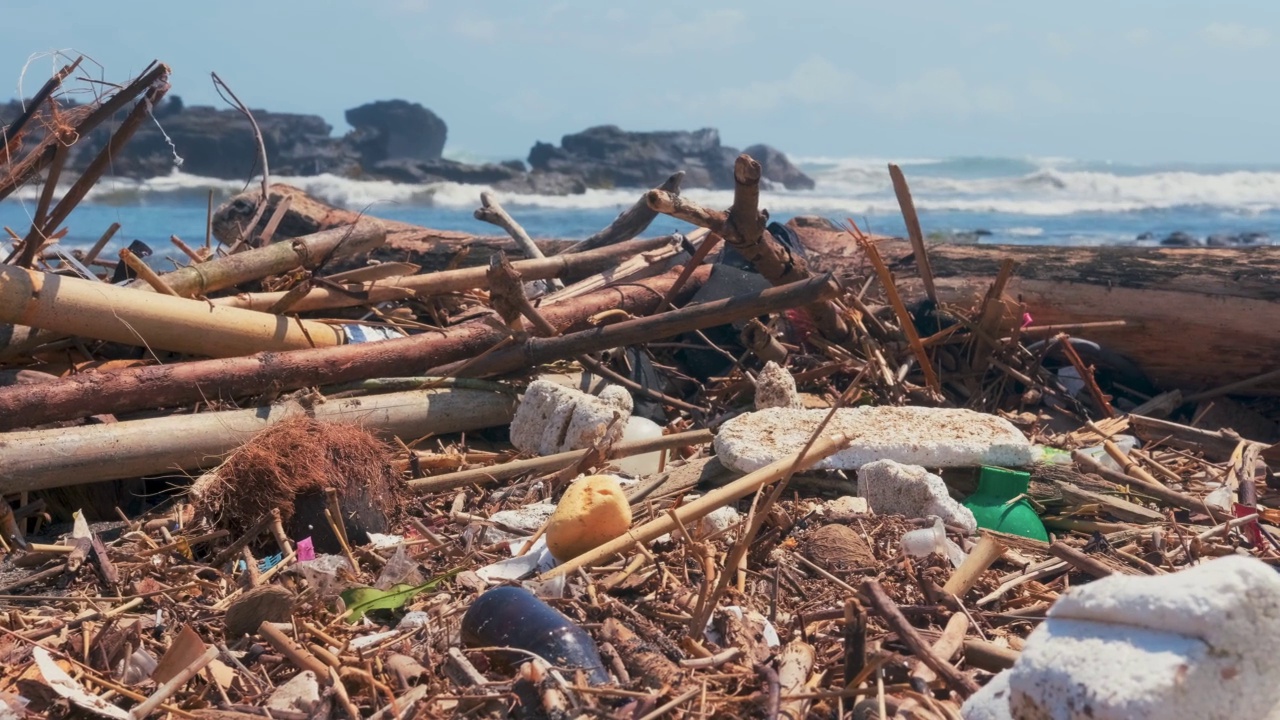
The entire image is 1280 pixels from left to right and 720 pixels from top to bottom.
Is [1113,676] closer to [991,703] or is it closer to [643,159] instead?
[991,703]

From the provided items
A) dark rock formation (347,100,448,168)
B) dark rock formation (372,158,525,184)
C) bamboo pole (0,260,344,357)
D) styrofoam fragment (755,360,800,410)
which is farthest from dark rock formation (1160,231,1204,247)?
dark rock formation (347,100,448,168)

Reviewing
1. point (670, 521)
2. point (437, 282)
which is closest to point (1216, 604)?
point (670, 521)

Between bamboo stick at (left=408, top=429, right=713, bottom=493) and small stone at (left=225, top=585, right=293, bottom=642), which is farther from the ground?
bamboo stick at (left=408, top=429, right=713, bottom=493)

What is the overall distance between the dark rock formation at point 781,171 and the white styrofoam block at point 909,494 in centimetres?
4510

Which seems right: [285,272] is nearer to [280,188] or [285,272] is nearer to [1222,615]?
[280,188]

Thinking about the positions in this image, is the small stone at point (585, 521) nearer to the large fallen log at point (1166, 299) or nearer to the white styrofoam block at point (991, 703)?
the white styrofoam block at point (991, 703)

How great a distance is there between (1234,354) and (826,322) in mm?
2122

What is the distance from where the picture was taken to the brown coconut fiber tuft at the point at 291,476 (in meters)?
3.34

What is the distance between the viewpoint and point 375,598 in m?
2.84

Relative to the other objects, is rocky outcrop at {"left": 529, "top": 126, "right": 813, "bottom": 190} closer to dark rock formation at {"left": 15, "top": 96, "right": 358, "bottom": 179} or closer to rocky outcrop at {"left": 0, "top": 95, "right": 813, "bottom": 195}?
rocky outcrop at {"left": 0, "top": 95, "right": 813, "bottom": 195}

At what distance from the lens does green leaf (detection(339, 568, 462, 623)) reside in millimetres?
2801

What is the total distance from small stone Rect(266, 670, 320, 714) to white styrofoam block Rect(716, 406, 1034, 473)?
1.70m

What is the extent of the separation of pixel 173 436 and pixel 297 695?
73.2 inches

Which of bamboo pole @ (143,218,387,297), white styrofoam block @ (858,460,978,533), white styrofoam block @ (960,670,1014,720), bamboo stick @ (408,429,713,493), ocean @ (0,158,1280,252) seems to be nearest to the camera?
white styrofoam block @ (960,670,1014,720)
